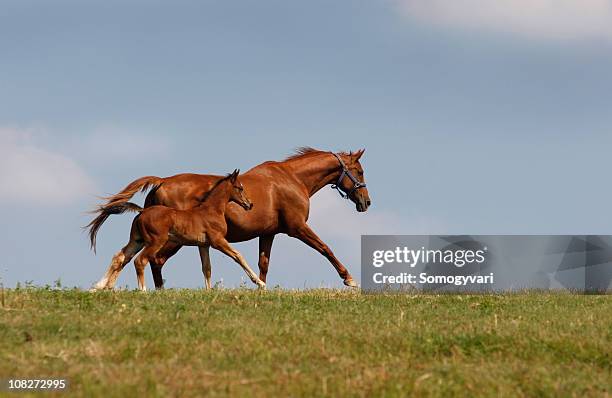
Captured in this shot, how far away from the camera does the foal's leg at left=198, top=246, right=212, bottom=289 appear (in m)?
18.9

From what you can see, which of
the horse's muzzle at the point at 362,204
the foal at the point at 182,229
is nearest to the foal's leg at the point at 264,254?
the foal at the point at 182,229

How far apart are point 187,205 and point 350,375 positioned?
399 inches

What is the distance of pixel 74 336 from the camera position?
1111 centimetres

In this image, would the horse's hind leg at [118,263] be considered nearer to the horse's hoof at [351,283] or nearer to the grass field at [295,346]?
the grass field at [295,346]

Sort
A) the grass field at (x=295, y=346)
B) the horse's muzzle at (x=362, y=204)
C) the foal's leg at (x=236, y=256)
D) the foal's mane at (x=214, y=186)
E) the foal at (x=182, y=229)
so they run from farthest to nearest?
the horse's muzzle at (x=362, y=204) < the foal's mane at (x=214, y=186) < the foal's leg at (x=236, y=256) < the foal at (x=182, y=229) < the grass field at (x=295, y=346)

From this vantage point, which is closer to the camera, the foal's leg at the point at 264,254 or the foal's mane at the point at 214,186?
the foal's mane at the point at 214,186

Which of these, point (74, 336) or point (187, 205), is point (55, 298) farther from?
point (187, 205)

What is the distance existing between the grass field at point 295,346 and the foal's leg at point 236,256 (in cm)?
242

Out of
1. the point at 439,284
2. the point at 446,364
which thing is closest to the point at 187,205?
the point at 439,284

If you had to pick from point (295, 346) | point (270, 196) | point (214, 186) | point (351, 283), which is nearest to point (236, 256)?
point (214, 186)

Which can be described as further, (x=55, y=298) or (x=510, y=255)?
(x=510, y=255)

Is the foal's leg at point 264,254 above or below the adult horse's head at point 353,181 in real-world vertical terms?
below

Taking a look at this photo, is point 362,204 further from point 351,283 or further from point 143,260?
point 143,260

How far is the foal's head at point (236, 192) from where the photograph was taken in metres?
18.6
